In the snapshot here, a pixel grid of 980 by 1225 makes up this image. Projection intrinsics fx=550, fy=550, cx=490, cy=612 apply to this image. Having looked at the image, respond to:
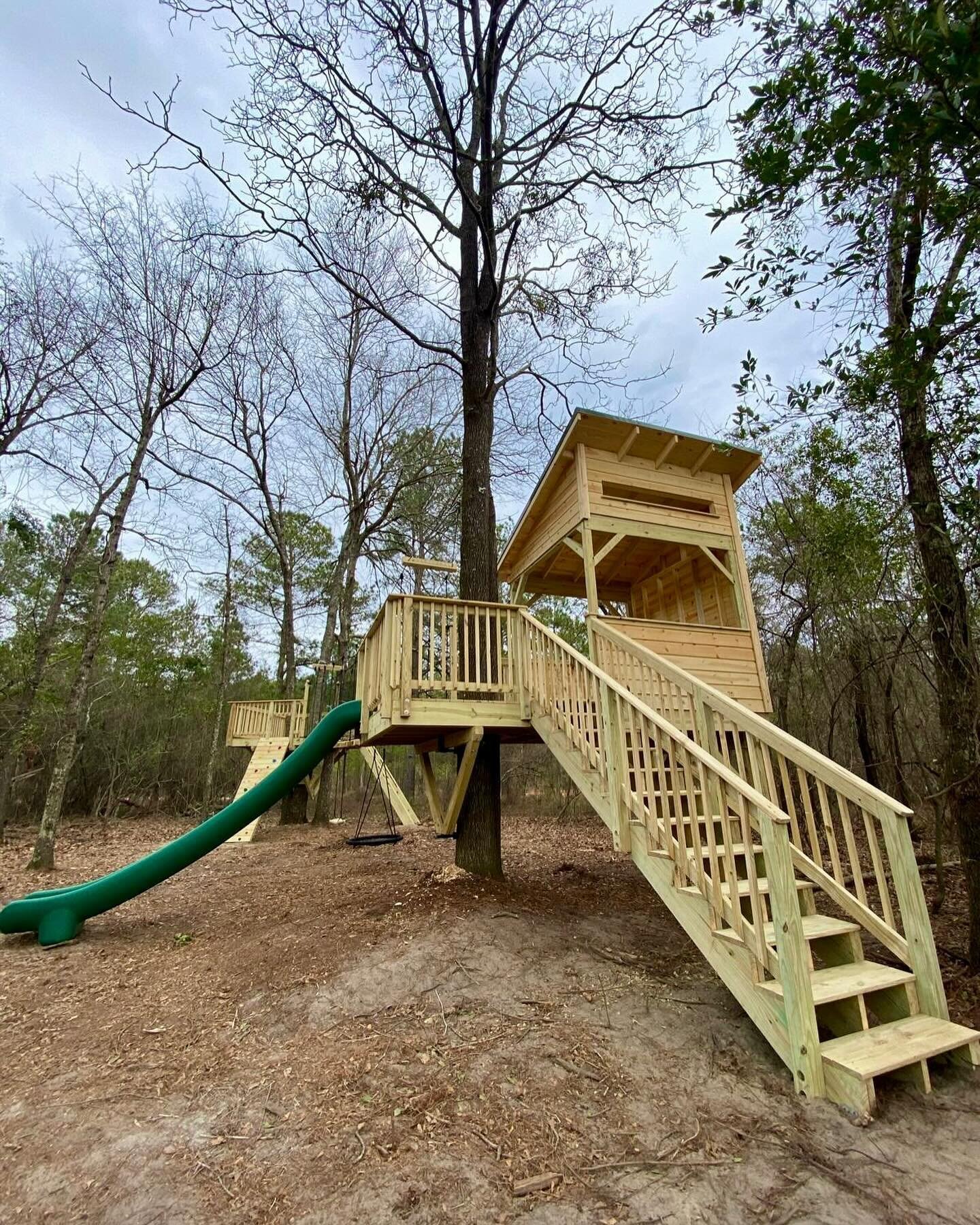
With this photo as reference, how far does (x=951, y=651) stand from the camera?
3.74 m

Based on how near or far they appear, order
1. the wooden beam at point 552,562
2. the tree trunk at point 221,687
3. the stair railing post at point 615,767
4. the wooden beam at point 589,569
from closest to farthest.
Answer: the stair railing post at point 615,767 → the wooden beam at point 589,569 → the wooden beam at point 552,562 → the tree trunk at point 221,687

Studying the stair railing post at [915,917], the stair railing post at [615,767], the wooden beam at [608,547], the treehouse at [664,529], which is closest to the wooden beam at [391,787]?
the treehouse at [664,529]

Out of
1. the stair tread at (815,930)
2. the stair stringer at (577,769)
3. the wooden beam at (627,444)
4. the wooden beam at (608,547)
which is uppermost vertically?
the wooden beam at (627,444)

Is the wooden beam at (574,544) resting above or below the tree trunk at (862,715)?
above

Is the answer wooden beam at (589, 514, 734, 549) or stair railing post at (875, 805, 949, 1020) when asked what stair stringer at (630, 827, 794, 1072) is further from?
wooden beam at (589, 514, 734, 549)

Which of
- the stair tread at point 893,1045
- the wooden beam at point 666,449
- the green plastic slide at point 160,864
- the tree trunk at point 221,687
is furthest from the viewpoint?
the tree trunk at point 221,687

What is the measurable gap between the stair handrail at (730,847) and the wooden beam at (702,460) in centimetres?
426

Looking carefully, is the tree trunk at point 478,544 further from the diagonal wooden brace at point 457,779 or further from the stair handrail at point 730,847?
the stair handrail at point 730,847

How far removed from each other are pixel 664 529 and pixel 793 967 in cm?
521

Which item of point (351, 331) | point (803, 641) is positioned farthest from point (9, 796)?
point (803, 641)

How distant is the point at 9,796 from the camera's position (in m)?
13.7

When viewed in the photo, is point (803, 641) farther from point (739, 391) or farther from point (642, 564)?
point (739, 391)

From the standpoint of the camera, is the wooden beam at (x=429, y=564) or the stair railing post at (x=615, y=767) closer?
the stair railing post at (x=615, y=767)

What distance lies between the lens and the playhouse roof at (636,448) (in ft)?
21.6
